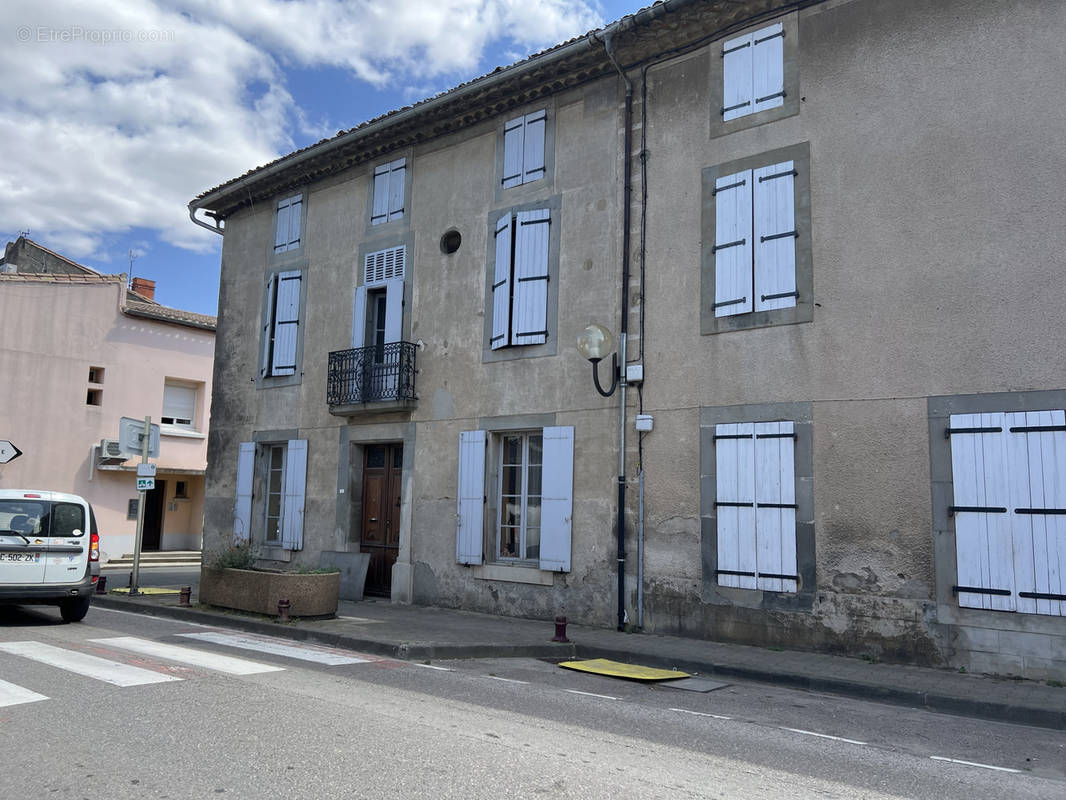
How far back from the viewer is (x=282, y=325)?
49.8 ft

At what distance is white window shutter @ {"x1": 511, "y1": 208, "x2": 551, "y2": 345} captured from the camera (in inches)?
457

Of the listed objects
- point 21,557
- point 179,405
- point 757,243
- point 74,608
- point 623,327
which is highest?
point 757,243

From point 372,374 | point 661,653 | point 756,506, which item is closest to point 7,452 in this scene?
point 372,374

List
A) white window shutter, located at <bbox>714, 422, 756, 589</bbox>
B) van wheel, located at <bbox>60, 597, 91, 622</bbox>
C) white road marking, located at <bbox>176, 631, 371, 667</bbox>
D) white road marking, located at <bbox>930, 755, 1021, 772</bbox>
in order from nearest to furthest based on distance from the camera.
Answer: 1. white road marking, located at <bbox>930, 755, 1021, 772</bbox>
2. white road marking, located at <bbox>176, 631, 371, 667</bbox>
3. white window shutter, located at <bbox>714, 422, 756, 589</bbox>
4. van wheel, located at <bbox>60, 597, 91, 622</bbox>

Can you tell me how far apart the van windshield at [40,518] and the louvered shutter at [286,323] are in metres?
5.29

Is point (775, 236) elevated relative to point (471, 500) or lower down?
elevated

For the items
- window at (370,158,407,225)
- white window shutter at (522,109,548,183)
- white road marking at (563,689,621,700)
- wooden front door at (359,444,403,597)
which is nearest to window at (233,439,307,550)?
wooden front door at (359,444,403,597)

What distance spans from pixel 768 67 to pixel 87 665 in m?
9.38

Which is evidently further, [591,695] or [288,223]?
[288,223]

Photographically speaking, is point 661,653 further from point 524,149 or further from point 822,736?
point 524,149

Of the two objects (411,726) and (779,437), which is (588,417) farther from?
(411,726)

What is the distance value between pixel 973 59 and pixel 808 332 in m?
3.16

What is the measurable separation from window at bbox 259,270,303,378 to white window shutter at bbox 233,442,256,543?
144cm

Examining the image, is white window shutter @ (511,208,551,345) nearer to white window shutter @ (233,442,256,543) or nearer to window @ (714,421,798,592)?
window @ (714,421,798,592)
